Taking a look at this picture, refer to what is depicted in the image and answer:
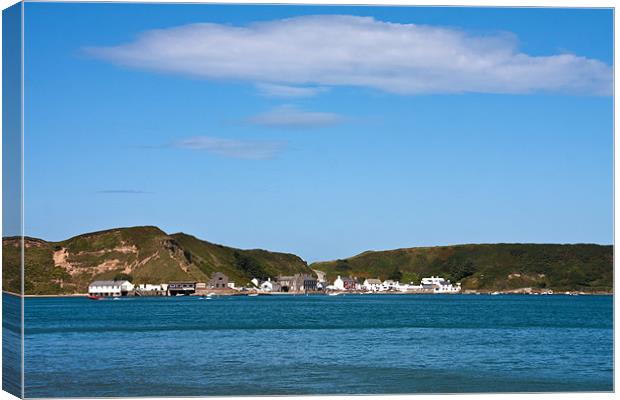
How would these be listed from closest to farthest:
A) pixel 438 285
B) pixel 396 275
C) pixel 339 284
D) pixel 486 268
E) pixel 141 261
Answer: pixel 486 268 → pixel 141 261 → pixel 396 275 → pixel 438 285 → pixel 339 284

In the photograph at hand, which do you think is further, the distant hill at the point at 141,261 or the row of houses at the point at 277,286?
the row of houses at the point at 277,286

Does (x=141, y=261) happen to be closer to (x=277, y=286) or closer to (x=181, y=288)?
(x=181, y=288)

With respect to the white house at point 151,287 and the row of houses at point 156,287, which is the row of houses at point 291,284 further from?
the white house at point 151,287

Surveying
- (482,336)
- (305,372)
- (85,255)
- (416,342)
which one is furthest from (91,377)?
(85,255)

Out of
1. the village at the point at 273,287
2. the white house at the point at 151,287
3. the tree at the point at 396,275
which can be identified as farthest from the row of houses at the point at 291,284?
the tree at the point at 396,275

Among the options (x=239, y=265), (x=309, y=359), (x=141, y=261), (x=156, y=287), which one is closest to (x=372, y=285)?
(x=239, y=265)

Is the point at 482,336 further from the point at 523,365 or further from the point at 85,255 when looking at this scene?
the point at 85,255

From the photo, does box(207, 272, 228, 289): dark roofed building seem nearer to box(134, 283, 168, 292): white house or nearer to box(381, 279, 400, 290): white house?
box(134, 283, 168, 292): white house
